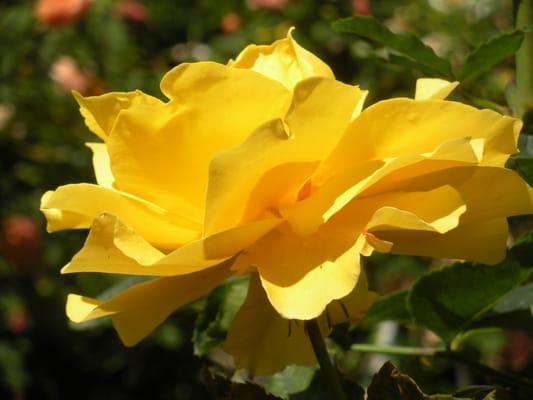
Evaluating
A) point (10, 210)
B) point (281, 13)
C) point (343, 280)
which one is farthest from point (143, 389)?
point (343, 280)

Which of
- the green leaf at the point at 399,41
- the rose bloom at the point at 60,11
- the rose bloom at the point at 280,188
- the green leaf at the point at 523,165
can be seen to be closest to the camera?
the rose bloom at the point at 280,188

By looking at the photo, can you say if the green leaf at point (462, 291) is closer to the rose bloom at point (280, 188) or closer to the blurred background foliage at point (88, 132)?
the rose bloom at point (280, 188)

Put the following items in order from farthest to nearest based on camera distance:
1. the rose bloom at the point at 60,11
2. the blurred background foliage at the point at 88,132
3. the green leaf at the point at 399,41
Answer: the rose bloom at the point at 60,11 → the blurred background foliage at the point at 88,132 → the green leaf at the point at 399,41

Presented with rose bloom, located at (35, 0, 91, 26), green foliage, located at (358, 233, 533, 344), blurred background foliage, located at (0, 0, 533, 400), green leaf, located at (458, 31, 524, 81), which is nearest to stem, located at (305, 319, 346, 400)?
green foliage, located at (358, 233, 533, 344)

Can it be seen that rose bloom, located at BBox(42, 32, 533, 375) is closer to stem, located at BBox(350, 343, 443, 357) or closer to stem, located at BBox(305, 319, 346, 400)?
stem, located at BBox(305, 319, 346, 400)

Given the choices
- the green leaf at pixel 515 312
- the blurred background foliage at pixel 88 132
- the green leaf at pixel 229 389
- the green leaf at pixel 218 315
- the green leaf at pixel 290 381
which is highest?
the green leaf at pixel 229 389

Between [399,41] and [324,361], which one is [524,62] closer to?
[399,41]

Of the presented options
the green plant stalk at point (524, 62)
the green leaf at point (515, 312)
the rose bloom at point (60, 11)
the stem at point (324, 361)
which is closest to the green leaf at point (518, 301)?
the green leaf at point (515, 312)
